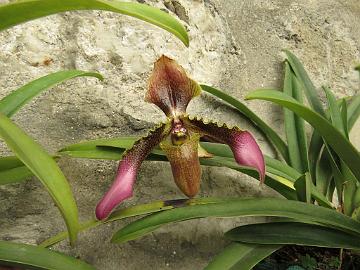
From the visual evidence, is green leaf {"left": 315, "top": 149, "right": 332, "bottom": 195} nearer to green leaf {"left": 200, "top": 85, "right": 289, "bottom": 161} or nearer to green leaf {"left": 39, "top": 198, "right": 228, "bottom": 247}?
green leaf {"left": 200, "top": 85, "right": 289, "bottom": 161}

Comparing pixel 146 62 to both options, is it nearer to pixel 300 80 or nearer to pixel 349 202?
pixel 300 80

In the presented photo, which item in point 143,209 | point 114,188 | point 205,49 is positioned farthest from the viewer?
point 205,49

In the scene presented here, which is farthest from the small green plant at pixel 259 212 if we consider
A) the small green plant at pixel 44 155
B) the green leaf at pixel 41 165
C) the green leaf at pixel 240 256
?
the green leaf at pixel 41 165

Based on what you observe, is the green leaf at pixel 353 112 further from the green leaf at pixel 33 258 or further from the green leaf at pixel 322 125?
the green leaf at pixel 33 258

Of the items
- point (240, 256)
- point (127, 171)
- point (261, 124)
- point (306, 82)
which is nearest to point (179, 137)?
point (127, 171)

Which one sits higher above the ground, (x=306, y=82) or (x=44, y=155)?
(x=306, y=82)

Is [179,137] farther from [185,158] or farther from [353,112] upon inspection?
[353,112]

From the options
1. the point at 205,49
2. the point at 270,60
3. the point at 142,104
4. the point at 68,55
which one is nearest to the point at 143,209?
the point at 142,104
